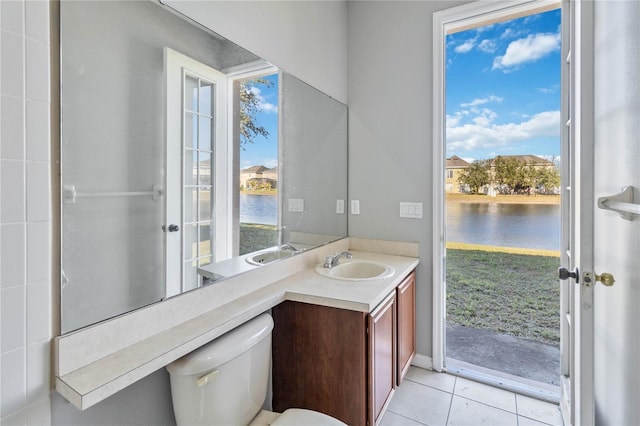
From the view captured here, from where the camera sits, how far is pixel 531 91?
6.69 ft

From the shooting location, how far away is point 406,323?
206 cm

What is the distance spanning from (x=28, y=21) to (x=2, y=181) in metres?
0.42

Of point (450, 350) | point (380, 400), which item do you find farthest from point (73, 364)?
point (450, 350)

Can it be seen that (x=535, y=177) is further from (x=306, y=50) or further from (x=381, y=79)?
(x=306, y=50)

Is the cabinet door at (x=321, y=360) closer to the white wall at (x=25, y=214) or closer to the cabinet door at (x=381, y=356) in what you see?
the cabinet door at (x=381, y=356)

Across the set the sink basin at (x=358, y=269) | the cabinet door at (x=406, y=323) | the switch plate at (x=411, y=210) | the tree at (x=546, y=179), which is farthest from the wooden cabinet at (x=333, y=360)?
the tree at (x=546, y=179)

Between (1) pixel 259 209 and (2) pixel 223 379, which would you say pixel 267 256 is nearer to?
(1) pixel 259 209

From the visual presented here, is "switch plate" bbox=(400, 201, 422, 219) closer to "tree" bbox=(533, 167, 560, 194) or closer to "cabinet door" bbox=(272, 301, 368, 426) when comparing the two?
"tree" bbox=(533, 167, 560, 194)

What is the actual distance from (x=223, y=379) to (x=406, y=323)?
1.31 meters

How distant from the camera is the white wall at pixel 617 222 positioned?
935 millimetres

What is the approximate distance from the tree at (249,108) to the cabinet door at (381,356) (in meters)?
1.05

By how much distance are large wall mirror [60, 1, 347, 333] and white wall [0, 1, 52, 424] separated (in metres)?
0.05

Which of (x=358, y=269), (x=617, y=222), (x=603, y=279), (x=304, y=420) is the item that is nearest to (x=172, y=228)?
(x=304, y=420)

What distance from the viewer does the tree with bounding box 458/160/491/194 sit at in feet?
7.14
